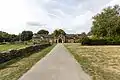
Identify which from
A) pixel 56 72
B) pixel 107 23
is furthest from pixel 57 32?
pixel 56 72

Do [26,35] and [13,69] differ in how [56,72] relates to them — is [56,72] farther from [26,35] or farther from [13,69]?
[26,35]

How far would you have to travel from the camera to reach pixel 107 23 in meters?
84.8

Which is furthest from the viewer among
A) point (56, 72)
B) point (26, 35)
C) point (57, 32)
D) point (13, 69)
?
point (26, 35)

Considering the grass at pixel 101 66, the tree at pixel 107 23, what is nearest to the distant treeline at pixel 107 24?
the tree at pixel 107 23

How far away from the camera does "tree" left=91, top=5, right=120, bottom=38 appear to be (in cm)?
8336

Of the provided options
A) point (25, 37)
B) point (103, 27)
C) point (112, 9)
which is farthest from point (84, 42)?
point (25, 37)

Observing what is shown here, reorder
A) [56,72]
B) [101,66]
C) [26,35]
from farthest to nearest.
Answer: [26,35]
[101,66]
[56,72]

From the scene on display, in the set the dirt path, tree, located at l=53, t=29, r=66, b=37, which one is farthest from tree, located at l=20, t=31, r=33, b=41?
the dirt path

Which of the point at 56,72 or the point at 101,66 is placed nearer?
the point at 56,72

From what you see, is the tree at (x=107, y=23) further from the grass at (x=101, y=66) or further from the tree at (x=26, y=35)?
the tree at (x=26, y=35)

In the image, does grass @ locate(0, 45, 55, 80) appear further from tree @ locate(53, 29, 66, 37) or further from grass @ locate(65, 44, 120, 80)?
tree @ locate(53, 29, 66, 37)

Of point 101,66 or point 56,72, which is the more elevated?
point 56,72

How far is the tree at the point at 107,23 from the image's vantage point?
8336cm

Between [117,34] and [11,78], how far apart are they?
7854cm
